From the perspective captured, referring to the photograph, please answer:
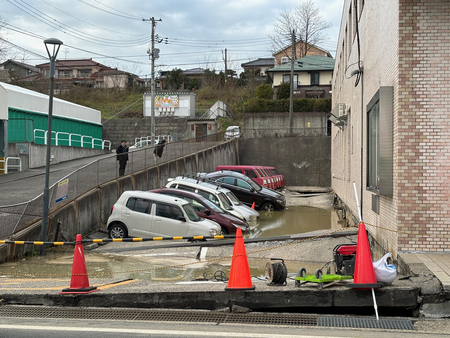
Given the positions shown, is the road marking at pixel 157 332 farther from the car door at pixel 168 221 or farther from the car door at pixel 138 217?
the car door at pixel 138 217

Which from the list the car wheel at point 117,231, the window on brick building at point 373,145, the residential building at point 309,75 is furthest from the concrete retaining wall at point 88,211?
the residential building at point 309,75

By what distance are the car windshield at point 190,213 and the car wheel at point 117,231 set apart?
191 cm

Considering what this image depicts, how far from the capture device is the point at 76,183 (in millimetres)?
17125

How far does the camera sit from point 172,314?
690 cm

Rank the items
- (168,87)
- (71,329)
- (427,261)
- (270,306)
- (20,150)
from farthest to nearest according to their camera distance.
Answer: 1. (168,87)
2. (20,150)
3. (427,261)
4. (270,306)
5. (71,329)

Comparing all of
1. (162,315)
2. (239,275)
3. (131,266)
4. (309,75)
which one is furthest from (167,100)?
(162,315)

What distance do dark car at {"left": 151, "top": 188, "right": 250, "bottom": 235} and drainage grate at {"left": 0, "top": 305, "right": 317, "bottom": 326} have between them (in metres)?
9.25

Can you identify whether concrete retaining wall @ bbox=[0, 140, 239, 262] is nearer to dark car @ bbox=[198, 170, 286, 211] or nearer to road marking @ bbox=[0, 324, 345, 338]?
dark car @ bbox=[198, 170, 286, 211]

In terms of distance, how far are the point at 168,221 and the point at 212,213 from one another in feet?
6.88

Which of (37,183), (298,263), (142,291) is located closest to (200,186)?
(37,183)

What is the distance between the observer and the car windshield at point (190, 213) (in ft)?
50.4

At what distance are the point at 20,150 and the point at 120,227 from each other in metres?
14.5

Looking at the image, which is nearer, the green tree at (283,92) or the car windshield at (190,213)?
the car windshield at (190,213)

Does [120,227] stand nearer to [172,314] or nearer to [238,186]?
[172,314]
